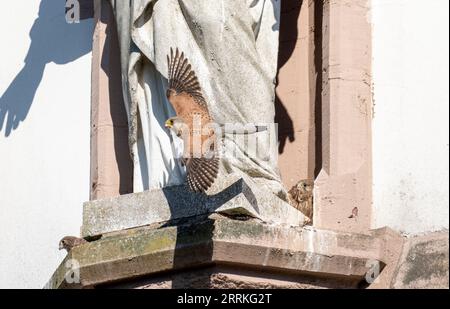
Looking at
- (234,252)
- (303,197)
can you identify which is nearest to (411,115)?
(303,197)

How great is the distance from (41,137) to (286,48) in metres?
1.13

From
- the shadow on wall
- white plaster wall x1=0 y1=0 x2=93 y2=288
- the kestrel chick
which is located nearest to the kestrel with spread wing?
the kestrel chick

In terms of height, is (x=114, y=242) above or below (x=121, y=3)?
below

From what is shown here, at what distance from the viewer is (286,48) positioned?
9805 millimetres

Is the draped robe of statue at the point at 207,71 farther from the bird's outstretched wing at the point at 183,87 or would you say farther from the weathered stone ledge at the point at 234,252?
the weathered stone ledge at the point at 234,252

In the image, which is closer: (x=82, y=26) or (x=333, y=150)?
(x=333, y=150)

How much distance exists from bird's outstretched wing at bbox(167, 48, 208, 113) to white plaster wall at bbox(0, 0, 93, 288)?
1.03 metres

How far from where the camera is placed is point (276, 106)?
32.0 feet

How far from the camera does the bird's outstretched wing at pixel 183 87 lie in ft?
29.8

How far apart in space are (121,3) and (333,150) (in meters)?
0.99

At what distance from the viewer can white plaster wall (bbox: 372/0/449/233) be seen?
9.11 m

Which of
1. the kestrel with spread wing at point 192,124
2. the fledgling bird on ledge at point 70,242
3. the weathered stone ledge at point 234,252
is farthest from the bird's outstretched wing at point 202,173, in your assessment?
the fledgling bird on ledge at point 70,242

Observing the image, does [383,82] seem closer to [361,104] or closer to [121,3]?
[361,104]

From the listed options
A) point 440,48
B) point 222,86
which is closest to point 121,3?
point 222,86
